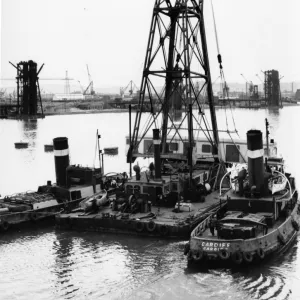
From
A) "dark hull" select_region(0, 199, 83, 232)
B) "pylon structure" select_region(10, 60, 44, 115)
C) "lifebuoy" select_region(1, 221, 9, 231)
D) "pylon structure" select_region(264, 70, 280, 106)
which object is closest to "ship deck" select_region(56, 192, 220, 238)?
"dark hull" select_region(0, 199, 83, 232)

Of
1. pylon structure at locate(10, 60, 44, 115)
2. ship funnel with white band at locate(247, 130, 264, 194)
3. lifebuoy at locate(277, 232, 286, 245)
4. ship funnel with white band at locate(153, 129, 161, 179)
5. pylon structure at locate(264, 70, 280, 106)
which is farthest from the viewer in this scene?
pylon structure at locate(264, 70, 280, 106)

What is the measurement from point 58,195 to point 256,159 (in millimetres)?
11553

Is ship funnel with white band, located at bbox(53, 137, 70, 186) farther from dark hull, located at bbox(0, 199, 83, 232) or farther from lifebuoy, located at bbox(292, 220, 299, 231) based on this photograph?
lifebuoy, located at bbox(292, 220, 299, 231)

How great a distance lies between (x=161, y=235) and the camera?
23156 millimetres

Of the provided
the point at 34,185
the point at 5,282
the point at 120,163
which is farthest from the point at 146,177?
the point at 120,163

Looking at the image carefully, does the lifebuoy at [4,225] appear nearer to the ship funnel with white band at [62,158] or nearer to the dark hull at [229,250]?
the ship funnel with white band at [62,158]

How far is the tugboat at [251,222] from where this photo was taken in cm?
1870

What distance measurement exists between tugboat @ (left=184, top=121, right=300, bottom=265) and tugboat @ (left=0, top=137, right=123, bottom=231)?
8716 mm

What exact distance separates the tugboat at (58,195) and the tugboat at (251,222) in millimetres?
8716

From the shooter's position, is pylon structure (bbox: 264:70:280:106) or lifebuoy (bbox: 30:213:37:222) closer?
lifebuoy (bbox: 30:213:37:222)

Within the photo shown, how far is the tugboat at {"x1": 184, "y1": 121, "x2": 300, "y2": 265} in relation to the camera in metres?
18.7

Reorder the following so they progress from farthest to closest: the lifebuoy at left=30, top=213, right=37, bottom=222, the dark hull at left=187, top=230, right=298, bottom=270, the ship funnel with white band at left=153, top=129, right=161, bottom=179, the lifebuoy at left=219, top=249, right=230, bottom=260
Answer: the ship funnel with white band at left=153, top=129, right=161, bottom=179 < the lifebuoy at left=30, top=213, right=37, bottom=222 < the dark hull at left=187, top=230, right=298, bottom=270 < the lifebuoy at left=219, top=249, right=230, bottom=260

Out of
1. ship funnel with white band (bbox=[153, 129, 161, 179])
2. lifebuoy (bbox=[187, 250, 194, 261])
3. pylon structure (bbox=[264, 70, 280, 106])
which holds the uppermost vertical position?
pylon structure (bbox=[264, 70, 280, 106])

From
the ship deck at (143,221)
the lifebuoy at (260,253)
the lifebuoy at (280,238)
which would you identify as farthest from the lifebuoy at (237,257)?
the ship deck at (143,221)
